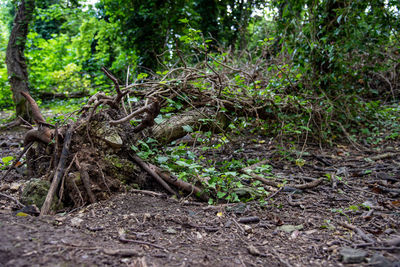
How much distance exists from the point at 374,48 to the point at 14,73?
6.35 m

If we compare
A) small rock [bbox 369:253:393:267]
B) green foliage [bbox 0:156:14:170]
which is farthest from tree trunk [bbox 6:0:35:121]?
small rock [bbox 369:253:393:267]

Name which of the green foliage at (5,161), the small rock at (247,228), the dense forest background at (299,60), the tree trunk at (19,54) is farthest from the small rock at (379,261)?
the tree trunk at (19,54)

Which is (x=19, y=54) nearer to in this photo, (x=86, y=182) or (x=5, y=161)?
(x=5, y=161)

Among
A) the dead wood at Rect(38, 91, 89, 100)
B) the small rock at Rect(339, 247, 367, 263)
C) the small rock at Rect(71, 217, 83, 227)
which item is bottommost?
the small rock at Rect(71, 217, 83, 227)

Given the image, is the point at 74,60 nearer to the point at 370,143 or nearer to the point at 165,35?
the point at 165,35

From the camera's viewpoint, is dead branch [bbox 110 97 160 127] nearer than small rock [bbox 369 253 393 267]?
No

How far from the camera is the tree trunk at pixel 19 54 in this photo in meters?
5.02

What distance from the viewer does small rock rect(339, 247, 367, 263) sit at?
134 centimetres

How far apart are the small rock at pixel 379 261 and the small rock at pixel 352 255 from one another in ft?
0.16

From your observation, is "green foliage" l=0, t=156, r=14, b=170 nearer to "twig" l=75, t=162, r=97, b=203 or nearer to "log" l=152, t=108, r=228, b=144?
"twig" l=75, t=162, r=97, b=203

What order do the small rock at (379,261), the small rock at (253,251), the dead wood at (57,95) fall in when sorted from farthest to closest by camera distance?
the dead wood at (57,95) → the small rock at (253,251) → the small rock at (379,261)

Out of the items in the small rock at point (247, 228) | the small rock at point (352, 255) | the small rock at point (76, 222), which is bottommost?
the small rock at point (247, 228)

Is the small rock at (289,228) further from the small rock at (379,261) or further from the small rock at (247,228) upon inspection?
the small rock at (379,261)

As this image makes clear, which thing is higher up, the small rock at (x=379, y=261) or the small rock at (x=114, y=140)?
the small rock at (x=114, y=140)
